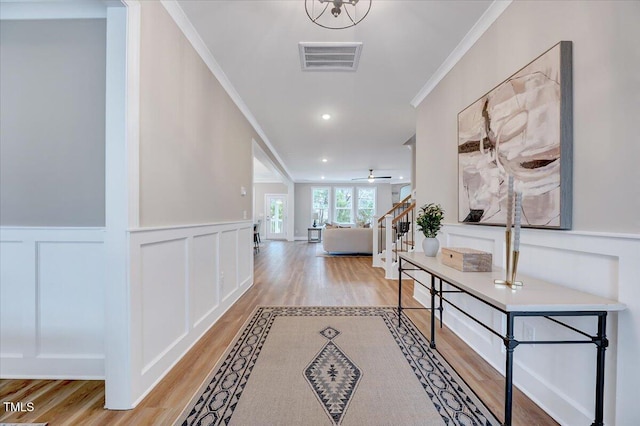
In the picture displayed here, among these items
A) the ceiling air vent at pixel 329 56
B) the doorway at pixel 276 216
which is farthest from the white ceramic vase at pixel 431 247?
the doorway at pixel 276 216

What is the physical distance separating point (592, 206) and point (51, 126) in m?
3.04

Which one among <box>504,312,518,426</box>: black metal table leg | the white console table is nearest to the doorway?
the white console table

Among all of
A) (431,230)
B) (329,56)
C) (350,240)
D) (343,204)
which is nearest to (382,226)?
(350,240)

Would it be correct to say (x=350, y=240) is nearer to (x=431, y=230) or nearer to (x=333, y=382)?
A: (x=431, y=230)

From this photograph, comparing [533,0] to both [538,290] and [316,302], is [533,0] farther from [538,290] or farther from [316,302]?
[316,302]

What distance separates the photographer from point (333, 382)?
1704 mm

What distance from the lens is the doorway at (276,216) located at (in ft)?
37.6

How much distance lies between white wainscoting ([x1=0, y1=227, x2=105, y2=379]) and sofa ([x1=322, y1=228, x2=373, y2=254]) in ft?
18.8

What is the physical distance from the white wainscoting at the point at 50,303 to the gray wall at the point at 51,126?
5.3 inches

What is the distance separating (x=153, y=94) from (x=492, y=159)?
223cm

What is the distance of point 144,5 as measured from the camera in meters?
1.59

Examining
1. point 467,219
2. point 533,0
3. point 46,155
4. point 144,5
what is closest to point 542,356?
point 467,219

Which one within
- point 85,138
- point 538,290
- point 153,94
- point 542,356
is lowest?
point 542,356

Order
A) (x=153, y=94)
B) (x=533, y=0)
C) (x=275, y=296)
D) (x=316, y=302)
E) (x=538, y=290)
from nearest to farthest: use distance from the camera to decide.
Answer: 1. (x=538, y=290)
2. (x=533, y=0)
3. (x=153, y=94)
4. (x=316, y=302)
5. (x=275, y=296)
